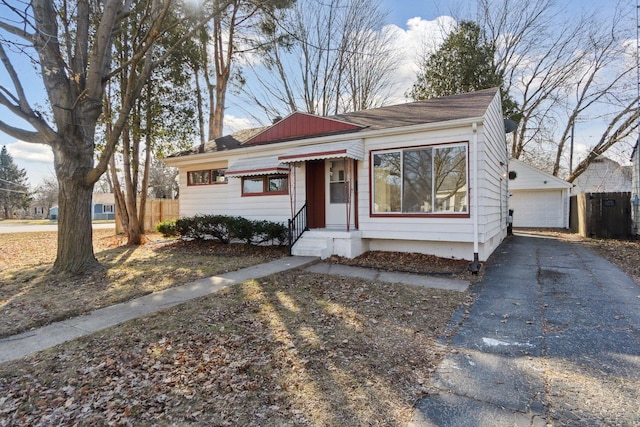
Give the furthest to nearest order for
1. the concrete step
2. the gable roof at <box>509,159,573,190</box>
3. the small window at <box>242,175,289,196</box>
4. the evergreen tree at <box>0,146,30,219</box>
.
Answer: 1. the evergreen tree at <box>0,146,30,219</box>
2. the gable roof at <box>509,159,573,190</box>
3. the small window at <box>242,175,289,196</box>
4. the concrete step

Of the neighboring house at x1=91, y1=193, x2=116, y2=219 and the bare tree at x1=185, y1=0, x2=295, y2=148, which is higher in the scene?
the bare tree at x1=185, y1=0, x2=295, y2=148

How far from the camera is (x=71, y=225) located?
670 cm

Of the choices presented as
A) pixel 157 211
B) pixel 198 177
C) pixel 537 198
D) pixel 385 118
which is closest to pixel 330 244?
pixel 385 118

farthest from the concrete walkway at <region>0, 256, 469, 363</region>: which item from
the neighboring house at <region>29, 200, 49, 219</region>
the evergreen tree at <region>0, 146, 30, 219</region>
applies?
the neighboring house at <region>29, 200, 49, 219</region>

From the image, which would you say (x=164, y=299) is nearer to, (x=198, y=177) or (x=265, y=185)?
(x=265, y=185)

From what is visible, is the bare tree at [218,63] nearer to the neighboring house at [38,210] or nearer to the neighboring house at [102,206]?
the neighboring house at [102,206]

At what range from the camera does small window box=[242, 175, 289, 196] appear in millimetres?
10297

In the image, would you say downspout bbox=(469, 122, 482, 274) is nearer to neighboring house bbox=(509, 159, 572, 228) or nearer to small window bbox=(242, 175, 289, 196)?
small window bbox=(242, 175, 289, 196)

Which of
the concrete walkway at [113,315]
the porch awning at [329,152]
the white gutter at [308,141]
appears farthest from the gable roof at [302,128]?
the concrete walkway at [113,315]

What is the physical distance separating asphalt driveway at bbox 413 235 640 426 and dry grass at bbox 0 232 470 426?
27cm

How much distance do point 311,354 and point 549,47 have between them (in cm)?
2472

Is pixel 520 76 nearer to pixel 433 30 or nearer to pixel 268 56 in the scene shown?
pixel 433 30

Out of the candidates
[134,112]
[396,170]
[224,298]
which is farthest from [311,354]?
[134,112]

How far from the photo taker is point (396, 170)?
26.8 feet
